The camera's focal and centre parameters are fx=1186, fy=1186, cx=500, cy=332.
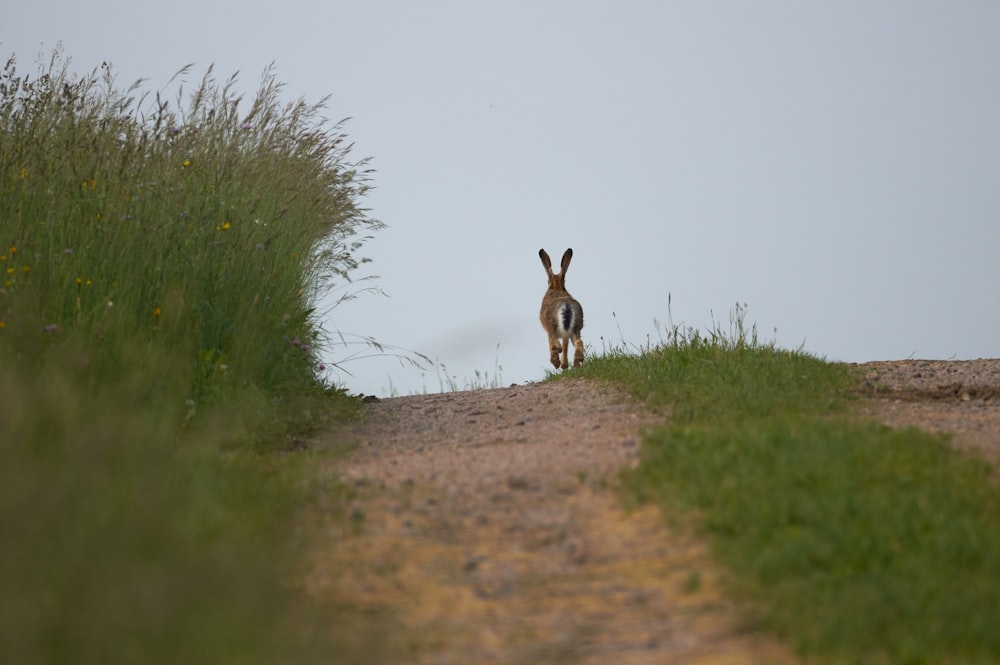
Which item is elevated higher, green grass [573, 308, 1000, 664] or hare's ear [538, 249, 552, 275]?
hare's ear [538, 249, 552, 275]

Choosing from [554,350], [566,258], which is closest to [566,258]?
[566,258]

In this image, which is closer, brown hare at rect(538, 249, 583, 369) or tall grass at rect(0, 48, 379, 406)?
tall grass at rect(0, 48, 379, 406)

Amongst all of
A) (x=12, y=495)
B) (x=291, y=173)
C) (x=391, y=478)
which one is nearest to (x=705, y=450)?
(x=391, y=478)

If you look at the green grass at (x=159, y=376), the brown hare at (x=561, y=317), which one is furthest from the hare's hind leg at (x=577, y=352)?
the green grass at (x=159, y=376)

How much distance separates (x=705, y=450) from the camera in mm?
6199

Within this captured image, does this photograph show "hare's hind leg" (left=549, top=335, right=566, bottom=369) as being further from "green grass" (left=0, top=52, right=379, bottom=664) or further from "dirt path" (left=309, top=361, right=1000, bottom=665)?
"dirt path" (left=309, top=361, right=1000, bottom=665)

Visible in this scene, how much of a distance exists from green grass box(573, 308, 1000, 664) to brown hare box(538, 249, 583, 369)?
6.30 metres

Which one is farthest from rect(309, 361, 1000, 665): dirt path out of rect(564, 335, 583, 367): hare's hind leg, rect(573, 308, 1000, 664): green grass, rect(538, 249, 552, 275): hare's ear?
rect(538, 249, 552, 275): hare's ear

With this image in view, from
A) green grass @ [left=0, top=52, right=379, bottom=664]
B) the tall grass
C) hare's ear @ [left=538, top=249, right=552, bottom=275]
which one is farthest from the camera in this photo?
hare's ear @ [left=538, top=249, right=552, bottom=275]

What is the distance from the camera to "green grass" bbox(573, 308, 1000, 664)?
13.8 feet

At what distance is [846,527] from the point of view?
16.3 feet

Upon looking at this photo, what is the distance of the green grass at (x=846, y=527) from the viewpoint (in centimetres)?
420

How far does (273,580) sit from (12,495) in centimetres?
105

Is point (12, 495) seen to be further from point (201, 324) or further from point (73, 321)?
point (201, 324)
